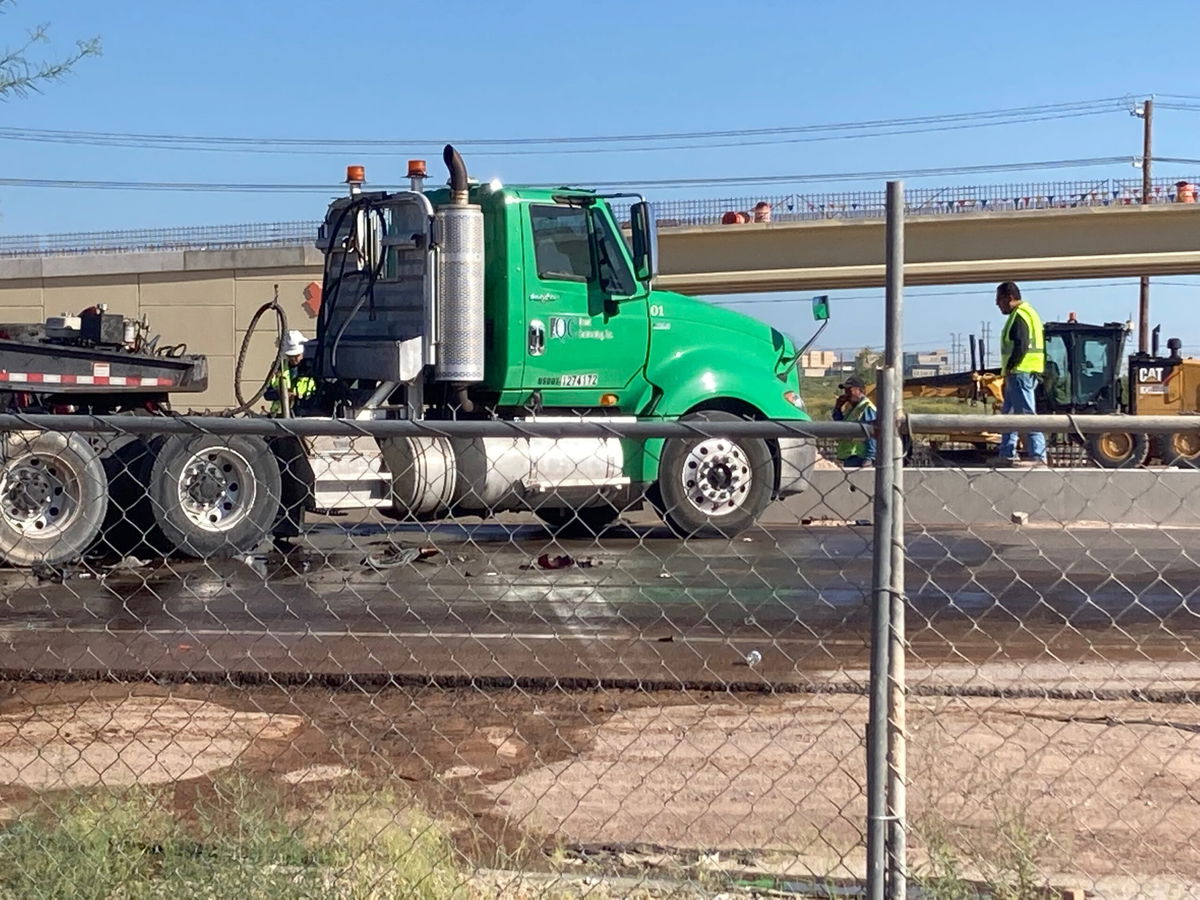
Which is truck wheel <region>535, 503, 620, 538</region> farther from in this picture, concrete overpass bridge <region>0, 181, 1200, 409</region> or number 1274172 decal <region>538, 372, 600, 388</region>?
concrete overpass bridge <region>0, 181, 1200, 409</region>

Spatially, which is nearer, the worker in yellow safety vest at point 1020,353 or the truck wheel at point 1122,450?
the worker in yellow safety vest at point 1020,353

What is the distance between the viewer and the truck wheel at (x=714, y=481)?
39.7 ft

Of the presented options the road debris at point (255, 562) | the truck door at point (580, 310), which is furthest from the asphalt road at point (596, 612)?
the truck door at point (580, 310)

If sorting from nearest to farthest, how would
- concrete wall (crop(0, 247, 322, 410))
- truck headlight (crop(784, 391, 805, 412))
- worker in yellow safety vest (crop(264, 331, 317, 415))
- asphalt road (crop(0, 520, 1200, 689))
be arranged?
asphalt road (crop(0, 520, 1200, 689)) → worker in yellow safety vest (crop(264, 331, 317, 415)) → truck headlight (crop(784, 391, 805, 412)) → concrete wall (crop(0, 247, 322, 410))

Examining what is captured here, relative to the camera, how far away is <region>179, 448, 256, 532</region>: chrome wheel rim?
10.8 meters

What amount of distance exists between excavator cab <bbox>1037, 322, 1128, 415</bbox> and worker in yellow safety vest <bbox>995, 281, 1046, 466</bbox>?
36.7 feet

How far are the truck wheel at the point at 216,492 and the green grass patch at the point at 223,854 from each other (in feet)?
20.4

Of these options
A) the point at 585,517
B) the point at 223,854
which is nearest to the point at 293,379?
the point at 585,517

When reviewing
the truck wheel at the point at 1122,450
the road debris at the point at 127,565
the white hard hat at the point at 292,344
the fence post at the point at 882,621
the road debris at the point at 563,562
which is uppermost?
the white hard hat at the point at 292,344

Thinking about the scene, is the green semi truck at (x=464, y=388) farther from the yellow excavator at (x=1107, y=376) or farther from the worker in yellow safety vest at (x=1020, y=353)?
the yellow excavator at (x=1107, y=376)

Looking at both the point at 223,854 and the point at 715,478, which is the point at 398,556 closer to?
the point at 715,478

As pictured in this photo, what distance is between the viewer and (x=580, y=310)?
40.0 feet

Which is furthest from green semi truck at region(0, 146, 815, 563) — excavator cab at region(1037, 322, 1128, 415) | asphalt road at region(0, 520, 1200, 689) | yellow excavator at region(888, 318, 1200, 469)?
excavator cab at region(1037, 322, 1128, 415)

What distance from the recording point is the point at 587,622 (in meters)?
8.50
